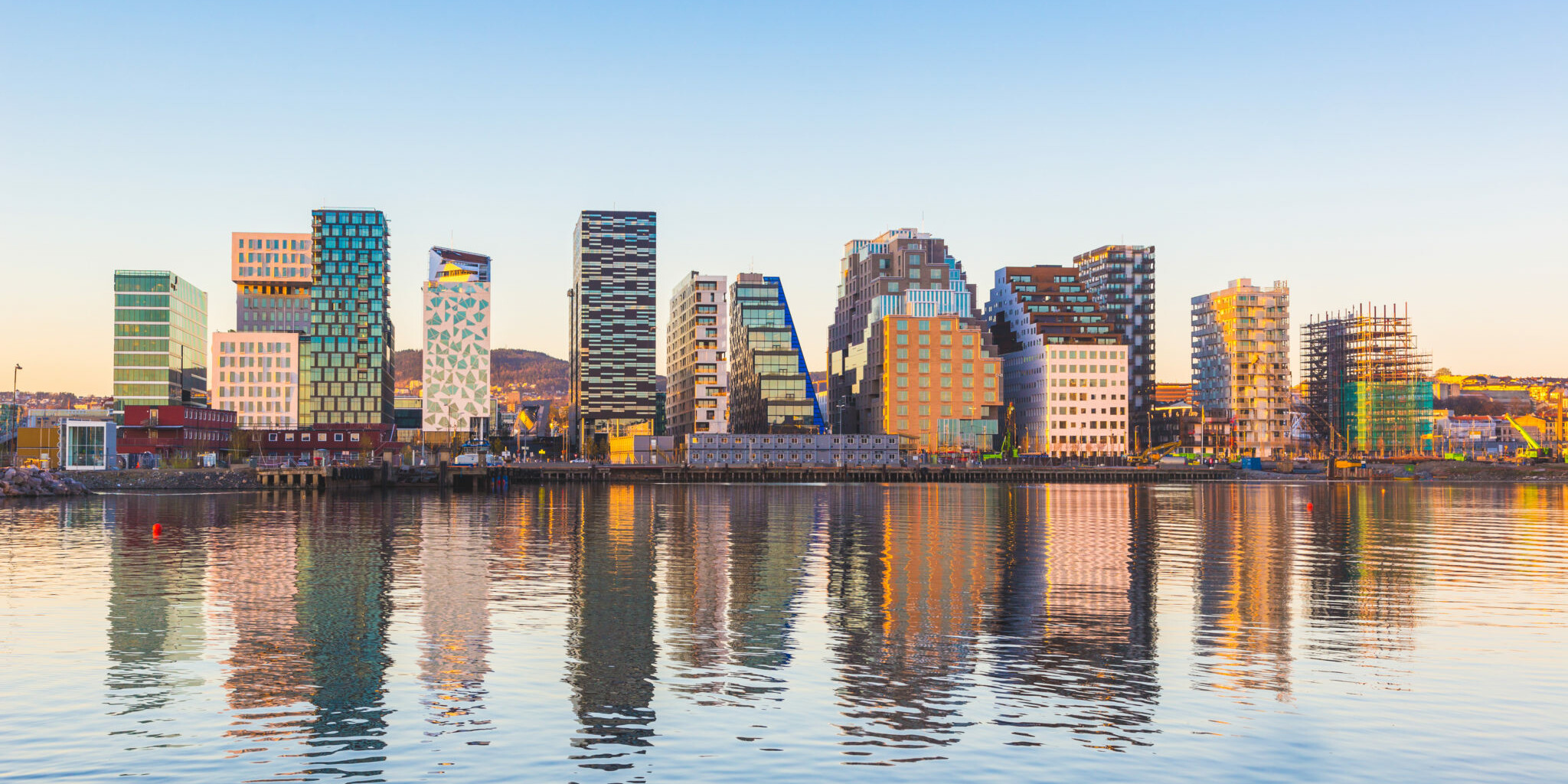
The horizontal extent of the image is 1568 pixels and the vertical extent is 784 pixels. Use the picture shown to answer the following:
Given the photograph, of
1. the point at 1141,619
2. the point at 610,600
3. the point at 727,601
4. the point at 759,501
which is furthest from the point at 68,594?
the point at 759,501

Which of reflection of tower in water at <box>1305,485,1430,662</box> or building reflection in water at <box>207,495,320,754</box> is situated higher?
building reflection in water at <box>207,495,320,754</box>

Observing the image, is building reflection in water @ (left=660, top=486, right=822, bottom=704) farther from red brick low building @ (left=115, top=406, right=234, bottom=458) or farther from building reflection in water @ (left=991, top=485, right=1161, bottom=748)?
red brick low building @ (left=115, top=406, right=234, bottom=458)

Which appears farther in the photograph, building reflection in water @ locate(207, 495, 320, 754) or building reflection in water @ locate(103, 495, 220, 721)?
building reflection in water @ locate(103, 495, 220, 721)

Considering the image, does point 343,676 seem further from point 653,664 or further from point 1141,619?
point 1141,619

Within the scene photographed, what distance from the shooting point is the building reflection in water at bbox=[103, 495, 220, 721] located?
2567 centimetres

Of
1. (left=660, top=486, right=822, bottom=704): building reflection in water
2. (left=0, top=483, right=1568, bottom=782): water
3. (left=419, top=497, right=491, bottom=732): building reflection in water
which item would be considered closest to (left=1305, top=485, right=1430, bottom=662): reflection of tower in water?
(left=0, top=483, right=1568, bottom=782): water

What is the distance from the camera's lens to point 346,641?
102ft

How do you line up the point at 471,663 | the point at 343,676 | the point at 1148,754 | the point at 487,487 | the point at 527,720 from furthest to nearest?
the point at 487,487 < the point at 471,663 < the point at 343,676 < the point at 527,720 < the point at 1148,754

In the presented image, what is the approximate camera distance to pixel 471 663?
28.3 m

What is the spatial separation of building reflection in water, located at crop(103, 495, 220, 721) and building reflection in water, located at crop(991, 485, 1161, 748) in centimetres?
1664

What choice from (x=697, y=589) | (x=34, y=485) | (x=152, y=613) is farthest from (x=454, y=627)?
(x=34, y=485)

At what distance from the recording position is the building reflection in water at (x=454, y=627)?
24062mm

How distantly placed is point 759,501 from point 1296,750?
98.2 metres

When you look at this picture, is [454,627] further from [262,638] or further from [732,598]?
[732,598]
